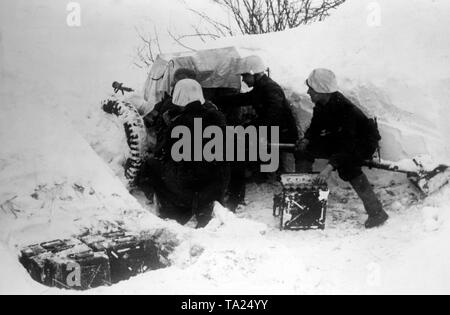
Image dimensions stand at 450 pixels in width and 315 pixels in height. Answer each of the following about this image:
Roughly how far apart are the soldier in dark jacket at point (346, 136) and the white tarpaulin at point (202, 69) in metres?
1.34

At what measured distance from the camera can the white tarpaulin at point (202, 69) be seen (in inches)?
237

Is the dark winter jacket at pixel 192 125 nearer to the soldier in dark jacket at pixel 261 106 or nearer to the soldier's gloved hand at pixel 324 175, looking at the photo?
the soldier in dark jacket at pixel 261 106

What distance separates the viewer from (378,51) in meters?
5.71

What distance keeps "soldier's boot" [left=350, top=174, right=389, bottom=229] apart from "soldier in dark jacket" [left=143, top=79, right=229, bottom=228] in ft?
4.04

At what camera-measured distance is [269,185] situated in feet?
19.7

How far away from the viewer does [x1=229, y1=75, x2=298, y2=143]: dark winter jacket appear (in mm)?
5539

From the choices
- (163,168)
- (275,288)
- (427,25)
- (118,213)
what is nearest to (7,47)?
(163,168)

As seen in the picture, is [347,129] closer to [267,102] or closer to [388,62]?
[267,102]

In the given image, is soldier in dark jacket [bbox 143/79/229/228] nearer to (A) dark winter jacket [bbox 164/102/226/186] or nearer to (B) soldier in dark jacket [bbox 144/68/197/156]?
(A) dark winter jacket [bbox 164/102/226/186]

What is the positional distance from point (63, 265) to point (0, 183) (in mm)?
945

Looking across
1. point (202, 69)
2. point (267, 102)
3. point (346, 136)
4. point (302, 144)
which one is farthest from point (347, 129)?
point (202, 69)

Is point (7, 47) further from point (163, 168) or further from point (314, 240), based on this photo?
point (314, 240)

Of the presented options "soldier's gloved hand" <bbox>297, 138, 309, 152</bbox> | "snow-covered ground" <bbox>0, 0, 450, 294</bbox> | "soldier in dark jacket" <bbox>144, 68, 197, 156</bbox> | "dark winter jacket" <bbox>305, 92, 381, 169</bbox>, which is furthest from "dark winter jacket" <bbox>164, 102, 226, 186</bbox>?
"dark winter jacket" <bbox>305, 92, 381, 169</bbox>

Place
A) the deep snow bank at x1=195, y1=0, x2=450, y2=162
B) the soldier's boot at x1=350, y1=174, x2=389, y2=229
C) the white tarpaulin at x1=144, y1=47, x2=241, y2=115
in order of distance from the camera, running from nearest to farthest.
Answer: the soldier's boot at x1=350, y1=174, x2=389, y2=229
the deep snow bank at x1=195, y1=0, x2=450, y2=162
the white tarpaulin at x1=144, y1=47, x2=241, y2=115
